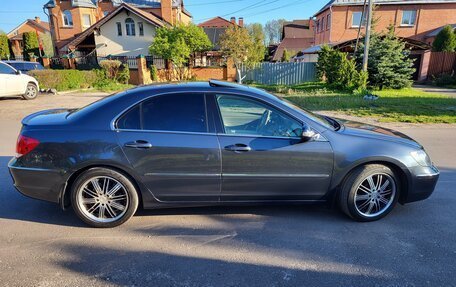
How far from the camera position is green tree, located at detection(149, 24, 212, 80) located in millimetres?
22703

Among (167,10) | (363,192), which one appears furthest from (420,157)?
(167,10)

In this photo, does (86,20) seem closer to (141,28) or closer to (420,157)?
(141,28)

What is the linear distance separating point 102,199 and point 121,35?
1152 inches

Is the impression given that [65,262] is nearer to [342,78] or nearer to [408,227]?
[408,227]

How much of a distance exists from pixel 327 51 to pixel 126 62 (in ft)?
49.1

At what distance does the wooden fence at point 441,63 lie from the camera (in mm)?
22594

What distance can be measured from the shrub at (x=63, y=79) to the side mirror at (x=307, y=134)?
17.0m

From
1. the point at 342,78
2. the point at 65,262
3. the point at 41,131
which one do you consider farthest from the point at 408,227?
the point at 342,78

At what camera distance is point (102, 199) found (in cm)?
338

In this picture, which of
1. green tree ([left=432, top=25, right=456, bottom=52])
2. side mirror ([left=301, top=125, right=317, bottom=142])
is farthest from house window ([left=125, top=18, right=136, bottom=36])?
side mirror ([left=301, top=125, right=317, bottom=142])

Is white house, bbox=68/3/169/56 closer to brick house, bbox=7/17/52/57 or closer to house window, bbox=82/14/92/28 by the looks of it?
house window, bbox=82/14/92/28

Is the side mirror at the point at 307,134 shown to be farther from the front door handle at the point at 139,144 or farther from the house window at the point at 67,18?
the house window at the point at 67,18

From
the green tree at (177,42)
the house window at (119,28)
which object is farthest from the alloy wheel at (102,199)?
the house window at (119,28)

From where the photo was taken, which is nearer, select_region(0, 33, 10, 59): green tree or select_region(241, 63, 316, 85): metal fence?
select_region(241, 63, 316, 85): metal fence
